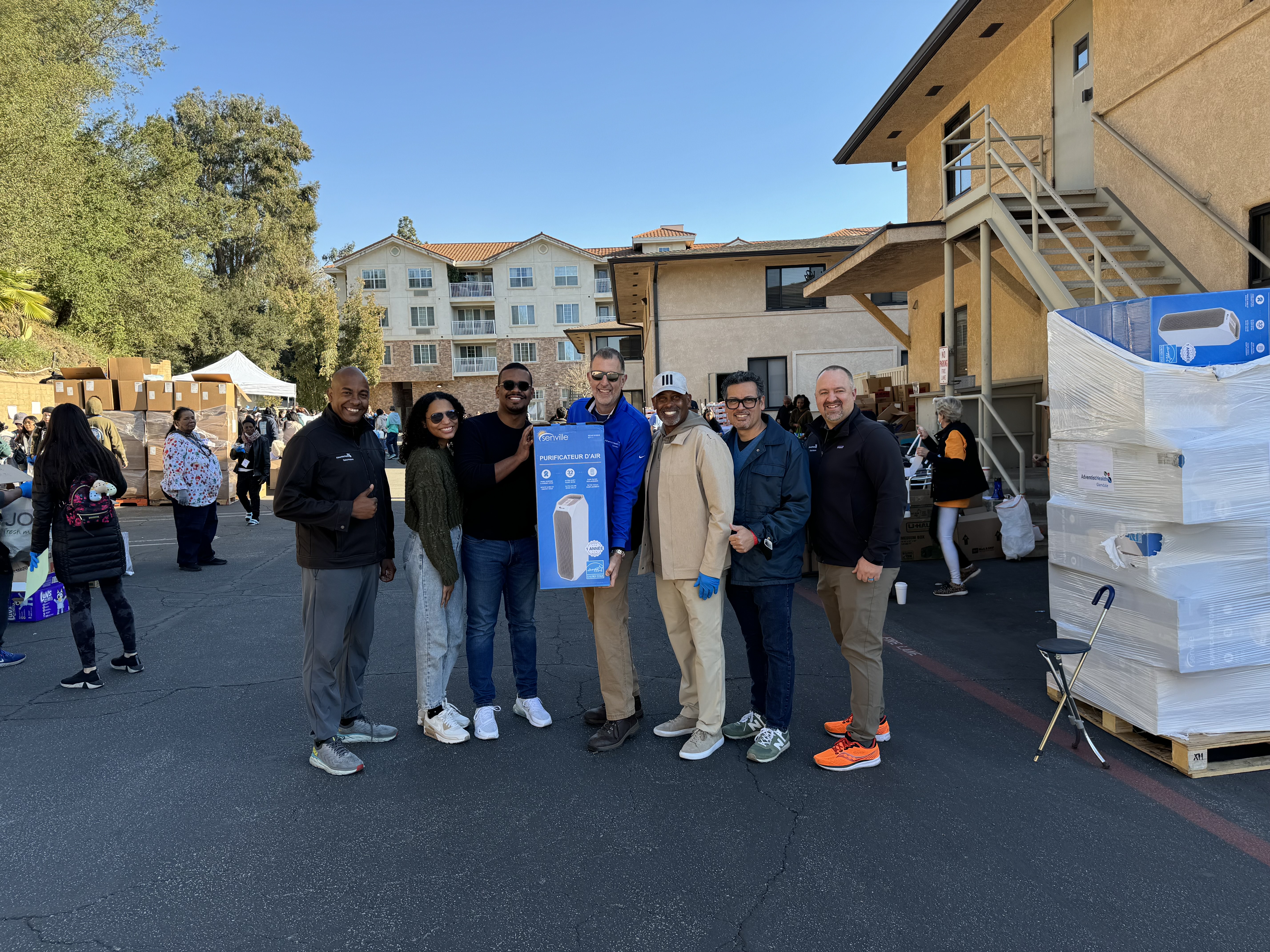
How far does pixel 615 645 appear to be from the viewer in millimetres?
4293

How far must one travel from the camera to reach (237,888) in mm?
2988

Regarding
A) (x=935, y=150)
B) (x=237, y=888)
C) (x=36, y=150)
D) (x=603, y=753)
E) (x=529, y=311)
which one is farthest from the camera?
(x=529, y=311)

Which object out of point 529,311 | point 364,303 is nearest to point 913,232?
point 364,303

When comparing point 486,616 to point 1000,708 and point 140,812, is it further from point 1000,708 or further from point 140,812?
point 1000,708

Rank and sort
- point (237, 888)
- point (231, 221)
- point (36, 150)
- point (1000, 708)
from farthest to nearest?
point (231, 221) → point (36, 150) → point (1000, 708) → point (237, 888)

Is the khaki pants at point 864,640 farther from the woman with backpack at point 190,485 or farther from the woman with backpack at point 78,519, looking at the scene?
the woman with backpack at point 190,485

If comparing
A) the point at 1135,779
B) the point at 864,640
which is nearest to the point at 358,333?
the point at 864,640

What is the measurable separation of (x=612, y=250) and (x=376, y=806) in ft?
195

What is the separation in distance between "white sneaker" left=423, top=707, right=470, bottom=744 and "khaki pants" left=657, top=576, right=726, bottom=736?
1.12 metres

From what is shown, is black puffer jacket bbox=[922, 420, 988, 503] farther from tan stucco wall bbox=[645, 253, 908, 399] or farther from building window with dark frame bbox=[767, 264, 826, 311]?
building window with dark frame bbox=[767, 264, 826, 311]

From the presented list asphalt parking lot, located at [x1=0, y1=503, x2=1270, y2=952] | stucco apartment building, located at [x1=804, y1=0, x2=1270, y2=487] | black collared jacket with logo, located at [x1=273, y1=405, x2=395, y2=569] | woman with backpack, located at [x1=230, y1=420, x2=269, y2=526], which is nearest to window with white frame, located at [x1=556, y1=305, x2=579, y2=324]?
stucco apartment building, located at [x1=804, y1=0, x2=1270, y2=487]

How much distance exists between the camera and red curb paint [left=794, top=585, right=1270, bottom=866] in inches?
124

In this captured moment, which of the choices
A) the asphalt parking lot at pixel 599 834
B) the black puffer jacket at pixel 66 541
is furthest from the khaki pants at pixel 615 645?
the black puffer jacket at pixel 66 541

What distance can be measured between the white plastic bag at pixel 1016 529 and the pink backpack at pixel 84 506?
26.5ft
